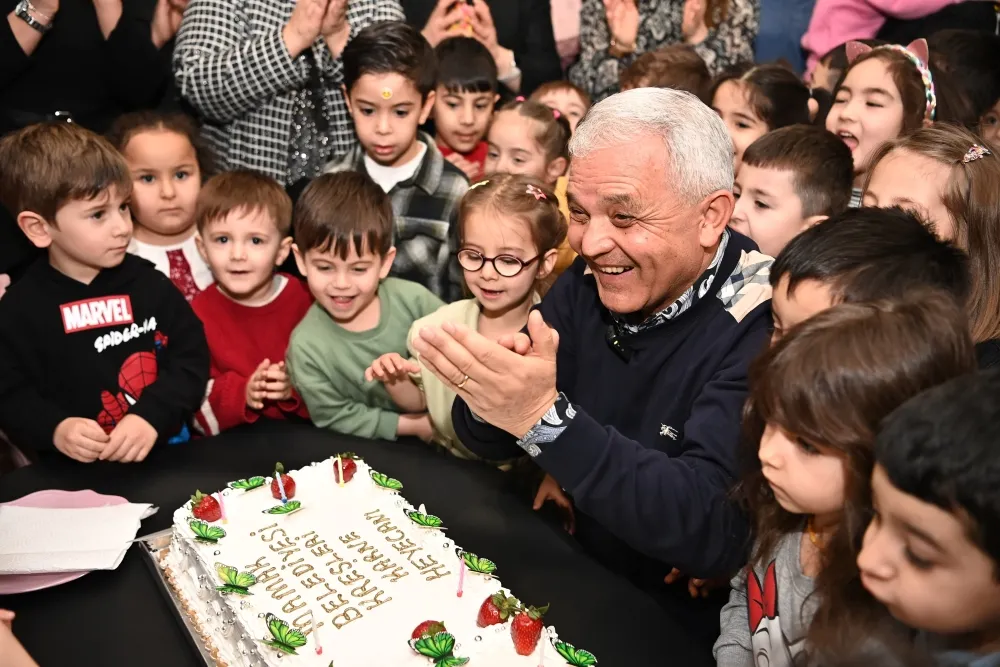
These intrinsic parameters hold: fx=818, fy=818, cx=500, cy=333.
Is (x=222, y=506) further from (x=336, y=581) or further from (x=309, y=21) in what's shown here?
(x=309, y=21)

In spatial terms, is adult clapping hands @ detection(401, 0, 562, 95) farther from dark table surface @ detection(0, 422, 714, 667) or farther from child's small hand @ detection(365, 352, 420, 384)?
dark table surface @ detection(0, 422, 714, 667)

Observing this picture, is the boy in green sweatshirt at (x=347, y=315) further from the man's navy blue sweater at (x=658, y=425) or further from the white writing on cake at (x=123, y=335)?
the man's navy blue sweater at (x=658, y=425)

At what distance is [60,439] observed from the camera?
7.79ft

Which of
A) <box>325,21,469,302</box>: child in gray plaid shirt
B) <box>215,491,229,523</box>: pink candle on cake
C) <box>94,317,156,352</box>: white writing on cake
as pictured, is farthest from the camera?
<box>325,21,469,302</box>: child in gray plaid shirt

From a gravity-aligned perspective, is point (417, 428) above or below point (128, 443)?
below

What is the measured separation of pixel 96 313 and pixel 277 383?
1.96 feet

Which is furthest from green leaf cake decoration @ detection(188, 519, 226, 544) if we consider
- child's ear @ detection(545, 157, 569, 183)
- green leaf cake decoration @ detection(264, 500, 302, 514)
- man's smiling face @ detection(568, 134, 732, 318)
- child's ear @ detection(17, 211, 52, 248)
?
child's ear @ detection(545, 157, 569, 183)

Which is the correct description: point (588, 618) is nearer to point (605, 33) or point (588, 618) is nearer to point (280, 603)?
point (280, 603)

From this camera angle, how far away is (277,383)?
107 inches

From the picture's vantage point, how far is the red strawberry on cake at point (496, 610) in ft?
5.33

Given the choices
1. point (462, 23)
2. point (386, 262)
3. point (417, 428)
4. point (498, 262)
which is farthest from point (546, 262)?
point (462, 23)

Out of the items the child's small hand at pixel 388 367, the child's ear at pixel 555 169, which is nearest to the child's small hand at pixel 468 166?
the child's ear at pixel 555 169

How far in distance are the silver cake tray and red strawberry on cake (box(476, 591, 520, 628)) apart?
0.56 metres

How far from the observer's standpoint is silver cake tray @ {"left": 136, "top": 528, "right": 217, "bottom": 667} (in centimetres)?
171
